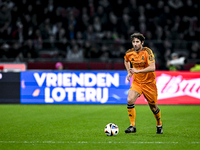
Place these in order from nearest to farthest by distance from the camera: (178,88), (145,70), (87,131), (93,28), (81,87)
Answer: (145,70) → (87,131) → (178,88) → (81,87) → (93,28)

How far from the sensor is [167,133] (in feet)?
23.6

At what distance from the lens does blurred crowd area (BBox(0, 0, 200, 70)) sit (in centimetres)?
1741

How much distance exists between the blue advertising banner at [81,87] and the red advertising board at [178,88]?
132 centimetres

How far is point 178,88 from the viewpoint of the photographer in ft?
44.2

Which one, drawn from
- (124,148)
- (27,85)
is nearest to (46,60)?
(27,85)

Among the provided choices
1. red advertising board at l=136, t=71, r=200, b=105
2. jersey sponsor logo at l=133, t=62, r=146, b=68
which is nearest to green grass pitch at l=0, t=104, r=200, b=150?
jersey sponsor logo at l=133, t=62, r=146, b=68

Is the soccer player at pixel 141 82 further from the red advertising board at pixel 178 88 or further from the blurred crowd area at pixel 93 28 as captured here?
the blurred crowd area at pixel 93 28

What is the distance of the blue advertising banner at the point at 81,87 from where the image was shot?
44.7 feet

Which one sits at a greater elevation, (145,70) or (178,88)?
(145,70)

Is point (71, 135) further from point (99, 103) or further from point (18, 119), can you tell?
point (99, 103)

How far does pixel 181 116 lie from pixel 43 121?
394 centimetres

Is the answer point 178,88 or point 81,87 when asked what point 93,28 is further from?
point 178,88

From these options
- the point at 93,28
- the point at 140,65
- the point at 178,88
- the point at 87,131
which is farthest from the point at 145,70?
the point at 93,28

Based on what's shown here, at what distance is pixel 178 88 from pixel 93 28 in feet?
22.5
